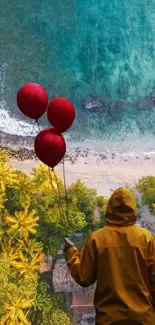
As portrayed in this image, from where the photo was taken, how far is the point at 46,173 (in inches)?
123

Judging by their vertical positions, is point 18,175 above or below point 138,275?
below

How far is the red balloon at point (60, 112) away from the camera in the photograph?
6.81 feet

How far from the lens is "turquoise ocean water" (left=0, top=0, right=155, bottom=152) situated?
3857 millimetres

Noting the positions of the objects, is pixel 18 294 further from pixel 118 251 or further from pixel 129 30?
pixel 129 30

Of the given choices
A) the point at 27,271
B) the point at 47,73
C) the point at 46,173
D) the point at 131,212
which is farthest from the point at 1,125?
→ the point at 131,212

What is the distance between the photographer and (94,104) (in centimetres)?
391

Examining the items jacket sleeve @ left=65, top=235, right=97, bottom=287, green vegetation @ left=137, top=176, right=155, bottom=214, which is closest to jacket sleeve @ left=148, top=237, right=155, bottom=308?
jacket sleeve @ left=65, top=235, right=97, bottom=287

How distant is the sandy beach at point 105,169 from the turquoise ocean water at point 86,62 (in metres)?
0.19

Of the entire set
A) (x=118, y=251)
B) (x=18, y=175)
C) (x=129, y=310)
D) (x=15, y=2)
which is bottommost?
(x=18, y=175)

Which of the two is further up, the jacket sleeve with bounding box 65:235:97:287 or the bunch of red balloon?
the bunch of red balloon

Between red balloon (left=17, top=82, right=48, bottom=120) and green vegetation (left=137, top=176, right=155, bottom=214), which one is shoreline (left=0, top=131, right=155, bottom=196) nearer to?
green vegetation (left=137, top=176, right=155, bottom=214)

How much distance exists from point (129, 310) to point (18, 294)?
1414 millimetres

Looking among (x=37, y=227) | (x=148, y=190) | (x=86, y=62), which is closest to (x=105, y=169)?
(x=148, y=190)

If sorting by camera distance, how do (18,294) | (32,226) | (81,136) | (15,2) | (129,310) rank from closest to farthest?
(129,310) < (18,294) < (32,226) < (81,136) < (15,2)
